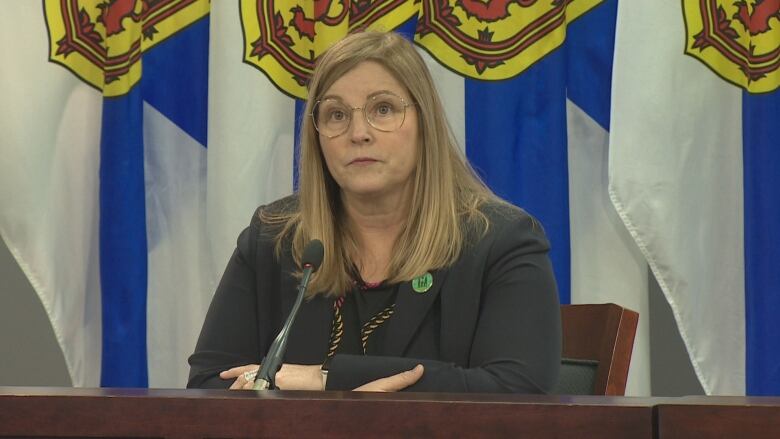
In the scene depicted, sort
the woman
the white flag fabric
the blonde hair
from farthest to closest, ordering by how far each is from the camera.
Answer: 1. the white flag fabric
2. the blonde hair
3. the woman

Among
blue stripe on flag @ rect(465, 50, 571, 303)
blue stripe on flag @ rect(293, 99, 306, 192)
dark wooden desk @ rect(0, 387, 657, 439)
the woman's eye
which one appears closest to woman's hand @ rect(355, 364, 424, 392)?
the woman's eye

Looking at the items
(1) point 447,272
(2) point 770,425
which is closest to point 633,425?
(2) point 770,425

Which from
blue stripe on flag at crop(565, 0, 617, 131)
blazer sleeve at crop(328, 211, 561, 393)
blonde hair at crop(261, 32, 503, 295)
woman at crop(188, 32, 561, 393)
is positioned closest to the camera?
blazer sleeve at crop(328, 211, 561, 393)

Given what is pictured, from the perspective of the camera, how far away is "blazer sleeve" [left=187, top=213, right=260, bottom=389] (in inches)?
86.1

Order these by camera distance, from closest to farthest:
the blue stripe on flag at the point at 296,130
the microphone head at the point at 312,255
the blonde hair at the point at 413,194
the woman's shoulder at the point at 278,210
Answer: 1. the microphone head at the point at 312,255
2. the blonde hair at the point at 413,194
3. the woman's shoulder at the point at 278,210
4. the blue stripe on flag at the point at 296,130

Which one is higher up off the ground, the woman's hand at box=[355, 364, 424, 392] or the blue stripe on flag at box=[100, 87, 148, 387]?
the blue stripe on flag at box=[100, 87, 148, 387]

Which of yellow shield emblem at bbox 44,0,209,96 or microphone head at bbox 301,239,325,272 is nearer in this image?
microphone head at bbox 301,239,325,272

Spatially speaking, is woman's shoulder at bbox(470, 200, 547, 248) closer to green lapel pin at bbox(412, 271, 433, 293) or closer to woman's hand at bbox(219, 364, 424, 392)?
green lapel pin at bbox(412, 271, 433, 293)

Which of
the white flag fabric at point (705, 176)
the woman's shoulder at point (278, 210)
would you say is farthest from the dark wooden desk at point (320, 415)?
the white flag fabric at point (705, 176)

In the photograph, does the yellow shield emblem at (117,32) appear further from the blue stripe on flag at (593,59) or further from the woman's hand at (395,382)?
the woman's hand at (395,382)

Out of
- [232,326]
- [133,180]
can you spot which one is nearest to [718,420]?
[232,326]

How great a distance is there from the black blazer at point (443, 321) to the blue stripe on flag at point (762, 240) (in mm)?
893

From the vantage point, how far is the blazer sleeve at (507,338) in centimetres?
190

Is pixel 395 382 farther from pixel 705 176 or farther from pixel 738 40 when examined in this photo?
pixel 738 40
